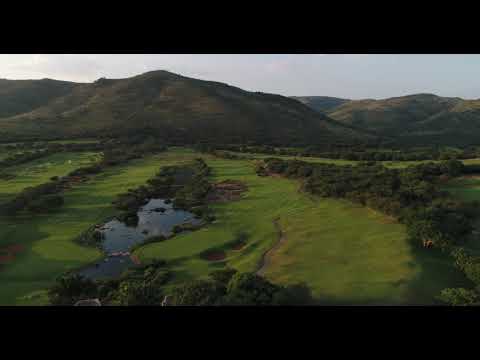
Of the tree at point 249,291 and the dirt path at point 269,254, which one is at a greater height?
the tree at point 249,291

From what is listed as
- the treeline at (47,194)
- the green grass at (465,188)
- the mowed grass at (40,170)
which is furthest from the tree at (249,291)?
the mowed grass at (40,170)

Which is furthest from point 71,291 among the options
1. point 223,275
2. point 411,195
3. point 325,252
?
point 411,195

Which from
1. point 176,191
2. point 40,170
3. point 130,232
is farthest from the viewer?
point 40,170

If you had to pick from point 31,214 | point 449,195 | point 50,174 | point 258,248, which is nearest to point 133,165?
point 50,174

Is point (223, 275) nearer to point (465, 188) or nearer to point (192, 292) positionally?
point (192, 292)

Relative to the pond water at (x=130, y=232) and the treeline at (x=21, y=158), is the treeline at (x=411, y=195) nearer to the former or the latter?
the pond water at (x=130, y=232)

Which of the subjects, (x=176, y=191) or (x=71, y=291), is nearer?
(x=71, y=291)
